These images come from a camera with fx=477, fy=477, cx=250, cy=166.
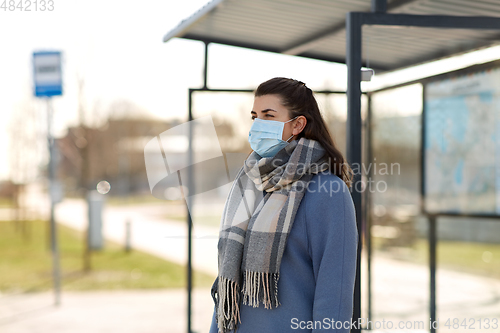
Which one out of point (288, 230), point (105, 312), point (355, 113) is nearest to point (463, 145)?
point (355, 113)

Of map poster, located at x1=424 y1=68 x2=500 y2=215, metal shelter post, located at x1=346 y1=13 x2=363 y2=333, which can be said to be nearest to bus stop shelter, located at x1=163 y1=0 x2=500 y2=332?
metal shelter post, located at x1=346 y1=13 x2=363 y2=333

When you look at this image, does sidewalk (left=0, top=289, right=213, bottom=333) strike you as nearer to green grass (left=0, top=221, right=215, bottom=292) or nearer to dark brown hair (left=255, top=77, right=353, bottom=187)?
green grass (left=0, top=221, right=215, bottom=292)

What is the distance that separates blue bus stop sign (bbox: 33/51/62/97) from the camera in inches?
226

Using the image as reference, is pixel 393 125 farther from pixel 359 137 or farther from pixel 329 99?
pixel 359 137

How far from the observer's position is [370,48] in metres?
2.59

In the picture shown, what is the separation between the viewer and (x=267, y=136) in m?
1.92

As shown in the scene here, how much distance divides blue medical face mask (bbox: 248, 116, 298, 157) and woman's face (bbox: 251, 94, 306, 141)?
2cm

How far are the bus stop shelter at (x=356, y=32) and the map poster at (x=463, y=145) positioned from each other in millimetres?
240

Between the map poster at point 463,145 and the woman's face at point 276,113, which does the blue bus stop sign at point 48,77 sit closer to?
the map poster at point 463,145

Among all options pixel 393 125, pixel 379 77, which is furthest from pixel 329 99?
pixel 393 125

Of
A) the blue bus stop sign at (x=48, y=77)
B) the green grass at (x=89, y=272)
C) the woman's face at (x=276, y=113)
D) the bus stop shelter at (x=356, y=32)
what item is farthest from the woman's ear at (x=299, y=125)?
the blue bus stop sign at (x=48, y=77)

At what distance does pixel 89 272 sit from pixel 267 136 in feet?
20.9

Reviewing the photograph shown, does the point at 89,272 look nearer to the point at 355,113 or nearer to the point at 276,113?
the point at 355,113

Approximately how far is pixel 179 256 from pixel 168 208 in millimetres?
14783
